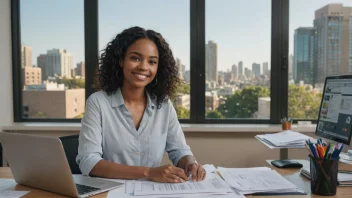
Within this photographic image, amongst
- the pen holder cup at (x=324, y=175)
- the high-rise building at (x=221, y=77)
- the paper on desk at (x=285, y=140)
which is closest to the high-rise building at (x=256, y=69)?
the high-rise building at (x=221, y=77)

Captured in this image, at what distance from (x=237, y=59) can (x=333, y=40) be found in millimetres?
854

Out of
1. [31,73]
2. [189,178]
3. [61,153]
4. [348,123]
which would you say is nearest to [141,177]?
[189,178]

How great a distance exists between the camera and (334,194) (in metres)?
1.12

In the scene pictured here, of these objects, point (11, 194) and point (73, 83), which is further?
point (73, 83)

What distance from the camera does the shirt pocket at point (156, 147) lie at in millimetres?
1591

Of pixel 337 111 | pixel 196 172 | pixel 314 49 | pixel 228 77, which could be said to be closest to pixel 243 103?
pixel 228 77

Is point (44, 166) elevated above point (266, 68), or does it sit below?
below

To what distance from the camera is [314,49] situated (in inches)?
116

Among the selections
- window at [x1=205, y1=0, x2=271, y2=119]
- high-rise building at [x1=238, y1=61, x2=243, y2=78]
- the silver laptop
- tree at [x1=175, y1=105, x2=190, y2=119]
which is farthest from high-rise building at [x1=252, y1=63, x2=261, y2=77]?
the silver laptop

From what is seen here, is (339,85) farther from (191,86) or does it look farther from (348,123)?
(191,86)

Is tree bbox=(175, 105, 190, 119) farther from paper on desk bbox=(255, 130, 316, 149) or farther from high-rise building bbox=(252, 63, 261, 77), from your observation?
paper on desk bbox=(255, 130, 316, 149)

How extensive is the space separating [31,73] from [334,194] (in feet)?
9.29

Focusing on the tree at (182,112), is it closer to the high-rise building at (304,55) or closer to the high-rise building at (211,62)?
the high-rise building at (211,62)

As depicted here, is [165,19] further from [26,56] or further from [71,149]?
[71,149]
